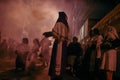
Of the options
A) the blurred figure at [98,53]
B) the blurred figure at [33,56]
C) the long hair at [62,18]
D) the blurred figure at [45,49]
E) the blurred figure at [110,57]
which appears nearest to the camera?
the blurred figure at [110,57]

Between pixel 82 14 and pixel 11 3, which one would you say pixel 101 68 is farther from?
pixel 11 3

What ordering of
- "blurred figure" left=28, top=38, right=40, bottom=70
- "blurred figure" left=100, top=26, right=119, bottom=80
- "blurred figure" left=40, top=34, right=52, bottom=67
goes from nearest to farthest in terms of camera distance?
"blurred figure" left=100, top=26, right=119, bottom=80 → "blurred figure" left=40, top=34, right=52, bottom=67 → "blurred figure" left=28, top=38, right=40, bottom=70

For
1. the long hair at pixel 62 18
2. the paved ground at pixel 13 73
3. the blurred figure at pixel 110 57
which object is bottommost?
the paved ground at pixel 13 73

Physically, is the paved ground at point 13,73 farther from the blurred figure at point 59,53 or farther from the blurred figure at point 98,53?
the blurred figure at point 98,53

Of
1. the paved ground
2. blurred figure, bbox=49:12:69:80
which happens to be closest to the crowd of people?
blurred figure, bbox=49:12:69:80

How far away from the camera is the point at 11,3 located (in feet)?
18.6

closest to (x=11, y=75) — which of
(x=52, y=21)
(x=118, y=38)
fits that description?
(x=52, y=21)

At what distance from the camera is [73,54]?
17.1ft

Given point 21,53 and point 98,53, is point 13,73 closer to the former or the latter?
point 21,53

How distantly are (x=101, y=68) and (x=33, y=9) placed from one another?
2010 mm

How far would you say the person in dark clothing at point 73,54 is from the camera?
5129 mm

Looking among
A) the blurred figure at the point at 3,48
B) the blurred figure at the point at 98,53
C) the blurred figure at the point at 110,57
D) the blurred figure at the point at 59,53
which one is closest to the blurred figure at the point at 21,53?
the blurred figure at the point at 3,48

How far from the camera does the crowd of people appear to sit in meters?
4.58

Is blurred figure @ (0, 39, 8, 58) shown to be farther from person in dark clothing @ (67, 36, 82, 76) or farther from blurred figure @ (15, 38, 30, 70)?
person in dark clothing @ (67, 36, 82, 76)
